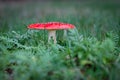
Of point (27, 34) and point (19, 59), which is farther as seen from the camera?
point (27, 34)

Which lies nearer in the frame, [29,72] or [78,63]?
[29,72]

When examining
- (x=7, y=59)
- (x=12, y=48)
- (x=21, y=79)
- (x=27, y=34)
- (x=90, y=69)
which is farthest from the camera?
(x=27, y=34)

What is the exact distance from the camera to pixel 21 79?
3148 millimetres

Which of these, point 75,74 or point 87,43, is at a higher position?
point 87,43

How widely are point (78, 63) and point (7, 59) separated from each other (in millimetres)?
840

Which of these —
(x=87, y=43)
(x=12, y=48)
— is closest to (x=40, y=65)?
(x=87, y=43)

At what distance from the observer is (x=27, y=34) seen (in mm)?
4719

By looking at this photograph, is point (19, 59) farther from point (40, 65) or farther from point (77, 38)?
point (77, 38)

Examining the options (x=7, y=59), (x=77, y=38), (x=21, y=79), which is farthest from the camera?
(x=77, y=38)

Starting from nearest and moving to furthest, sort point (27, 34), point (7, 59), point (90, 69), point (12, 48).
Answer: point (90, 69)
point (7, 59)
point (12, 48)
point (27, 34)

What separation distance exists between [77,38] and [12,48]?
39.2 inches

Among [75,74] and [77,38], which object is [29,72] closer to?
[75,74]

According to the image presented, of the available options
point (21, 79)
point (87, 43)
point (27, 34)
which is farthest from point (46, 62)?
point (27, 34)

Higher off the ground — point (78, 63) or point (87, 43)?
point (87, 43)
